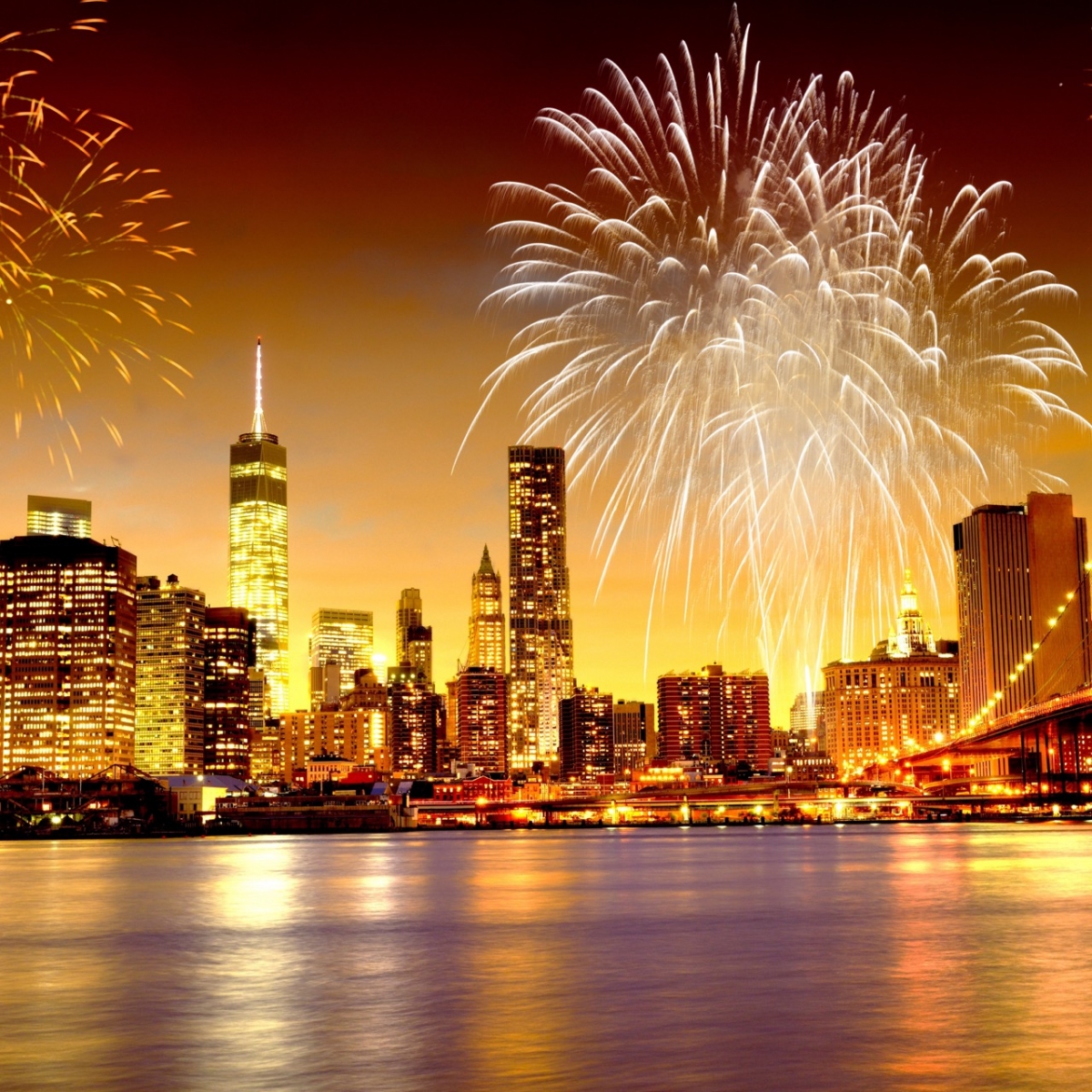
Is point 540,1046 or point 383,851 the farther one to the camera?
point 383,851

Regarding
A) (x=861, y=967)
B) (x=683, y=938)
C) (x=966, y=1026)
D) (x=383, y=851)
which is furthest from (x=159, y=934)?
(x=383, y=851)

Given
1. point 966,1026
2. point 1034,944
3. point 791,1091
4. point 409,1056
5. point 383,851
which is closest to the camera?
point 791,1091

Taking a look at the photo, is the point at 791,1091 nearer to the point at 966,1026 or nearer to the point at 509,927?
the point at 966,1026

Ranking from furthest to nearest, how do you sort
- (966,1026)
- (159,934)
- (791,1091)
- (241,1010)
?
(159,934) → (241,1010) → (966,1026) → (791,1091)

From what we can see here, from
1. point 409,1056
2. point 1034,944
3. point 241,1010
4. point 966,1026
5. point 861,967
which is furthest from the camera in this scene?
point 1034,944

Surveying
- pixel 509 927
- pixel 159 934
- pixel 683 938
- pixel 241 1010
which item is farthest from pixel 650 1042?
pixel 159 934

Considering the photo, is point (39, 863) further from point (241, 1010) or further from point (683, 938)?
point (241, 1010)
